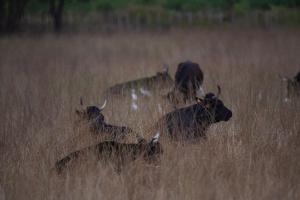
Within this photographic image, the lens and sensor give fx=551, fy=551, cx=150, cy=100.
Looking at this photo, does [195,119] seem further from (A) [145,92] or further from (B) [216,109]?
(A) [145,92]

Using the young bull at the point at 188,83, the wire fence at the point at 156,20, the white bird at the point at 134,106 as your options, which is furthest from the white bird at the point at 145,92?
the wire fence at the point at 156,20

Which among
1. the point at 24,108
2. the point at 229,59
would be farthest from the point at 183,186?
the point at 229,59

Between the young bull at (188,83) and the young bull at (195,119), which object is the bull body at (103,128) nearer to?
the young bull at (195,119)

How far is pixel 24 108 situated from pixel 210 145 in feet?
11.4

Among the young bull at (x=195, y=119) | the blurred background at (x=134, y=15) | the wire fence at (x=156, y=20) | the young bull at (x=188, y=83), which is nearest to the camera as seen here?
the young bull at (x=195, y=119)

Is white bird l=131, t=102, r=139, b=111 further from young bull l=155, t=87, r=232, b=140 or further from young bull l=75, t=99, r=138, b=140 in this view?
young bull l=155, t=87, r=232, b=140

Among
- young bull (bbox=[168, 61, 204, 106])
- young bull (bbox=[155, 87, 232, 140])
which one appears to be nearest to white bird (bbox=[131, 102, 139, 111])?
young bull (bbox=[168, 61, 204, 106])

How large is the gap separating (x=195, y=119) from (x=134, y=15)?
2281 cm

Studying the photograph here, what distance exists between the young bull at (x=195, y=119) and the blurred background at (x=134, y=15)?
1403cm

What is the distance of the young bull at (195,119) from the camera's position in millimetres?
7430

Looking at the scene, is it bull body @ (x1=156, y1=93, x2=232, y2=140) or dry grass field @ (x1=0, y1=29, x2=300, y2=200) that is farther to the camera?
bull body @ (x1=156, y1=93, x2=232, y2=140)

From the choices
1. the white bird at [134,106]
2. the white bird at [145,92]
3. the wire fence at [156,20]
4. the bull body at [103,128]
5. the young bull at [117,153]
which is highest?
the wire fence at [156,20]

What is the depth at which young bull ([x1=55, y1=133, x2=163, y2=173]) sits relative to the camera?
248 inches

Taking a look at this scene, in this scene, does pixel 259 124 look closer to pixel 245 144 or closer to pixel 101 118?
pixel 245 144
